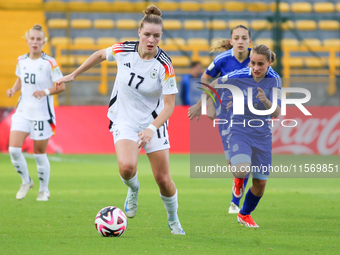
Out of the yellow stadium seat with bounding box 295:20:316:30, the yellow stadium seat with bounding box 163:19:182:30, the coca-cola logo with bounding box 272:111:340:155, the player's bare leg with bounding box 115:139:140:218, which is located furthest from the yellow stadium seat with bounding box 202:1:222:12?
the player's bare leg with bounding box 115:139:140:218

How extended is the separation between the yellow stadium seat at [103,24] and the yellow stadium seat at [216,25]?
3904mm

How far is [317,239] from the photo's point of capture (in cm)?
521

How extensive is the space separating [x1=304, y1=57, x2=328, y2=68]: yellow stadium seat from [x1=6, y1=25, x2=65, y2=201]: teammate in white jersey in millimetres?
11049

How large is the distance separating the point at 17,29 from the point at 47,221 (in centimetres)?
1294

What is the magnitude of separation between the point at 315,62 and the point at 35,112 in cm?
1181

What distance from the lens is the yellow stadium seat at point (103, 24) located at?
63.9 ft

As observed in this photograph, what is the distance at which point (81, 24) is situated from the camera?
62.8 feet

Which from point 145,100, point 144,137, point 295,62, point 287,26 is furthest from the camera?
point 295,62

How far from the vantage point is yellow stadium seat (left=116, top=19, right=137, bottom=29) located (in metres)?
19.1

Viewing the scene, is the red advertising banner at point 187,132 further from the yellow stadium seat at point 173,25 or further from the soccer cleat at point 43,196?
the soccer cleat at point 43,196

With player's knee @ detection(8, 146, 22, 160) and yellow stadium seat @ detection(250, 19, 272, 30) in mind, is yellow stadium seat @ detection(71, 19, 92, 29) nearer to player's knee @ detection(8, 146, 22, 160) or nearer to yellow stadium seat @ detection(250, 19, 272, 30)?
yellow stadium seat @ detection(250, 19, 272, 30)

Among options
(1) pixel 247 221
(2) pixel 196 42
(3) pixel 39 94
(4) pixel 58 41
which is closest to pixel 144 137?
(1) pixel 247 221

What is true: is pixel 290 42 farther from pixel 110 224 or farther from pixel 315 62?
pixel 110 224

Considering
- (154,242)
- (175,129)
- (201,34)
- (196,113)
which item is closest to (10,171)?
(175,129)
